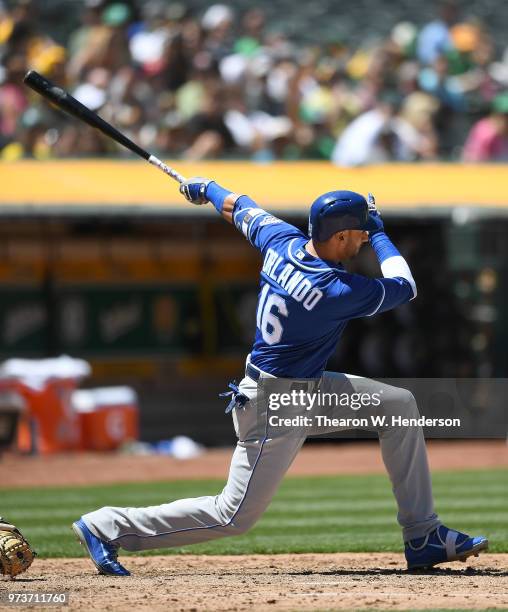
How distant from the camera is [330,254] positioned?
5.12 metres

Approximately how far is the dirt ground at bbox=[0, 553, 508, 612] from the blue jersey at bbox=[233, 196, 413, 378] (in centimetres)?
94

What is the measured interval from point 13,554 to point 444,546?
6.24ft

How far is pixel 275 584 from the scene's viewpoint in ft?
17.0

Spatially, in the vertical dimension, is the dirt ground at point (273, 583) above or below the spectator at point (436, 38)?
below

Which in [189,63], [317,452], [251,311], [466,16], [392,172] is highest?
[466,16]

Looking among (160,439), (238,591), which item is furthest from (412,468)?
(160,439)

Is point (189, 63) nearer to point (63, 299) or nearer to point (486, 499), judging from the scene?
point (63, 299)

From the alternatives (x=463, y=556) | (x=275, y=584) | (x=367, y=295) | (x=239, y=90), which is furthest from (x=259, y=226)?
(x=239, y=90)

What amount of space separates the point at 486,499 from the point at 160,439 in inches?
210

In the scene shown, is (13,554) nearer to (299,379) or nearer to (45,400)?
(299,379)

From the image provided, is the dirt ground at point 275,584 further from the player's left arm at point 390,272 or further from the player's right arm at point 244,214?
the player's right arm at point 244,214

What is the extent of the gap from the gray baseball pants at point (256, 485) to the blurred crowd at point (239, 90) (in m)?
7.05

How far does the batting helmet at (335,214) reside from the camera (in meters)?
5.04

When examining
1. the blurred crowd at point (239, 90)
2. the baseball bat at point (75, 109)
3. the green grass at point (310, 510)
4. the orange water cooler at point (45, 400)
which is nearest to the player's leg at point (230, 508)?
the green grass at point (310, 510)
